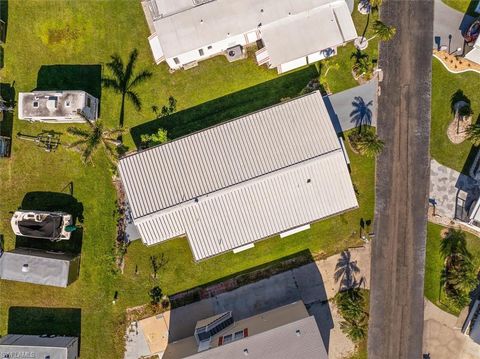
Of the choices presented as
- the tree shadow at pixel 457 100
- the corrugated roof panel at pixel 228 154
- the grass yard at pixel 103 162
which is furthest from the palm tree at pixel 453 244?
the corrugated roof panel at pixel 228 154

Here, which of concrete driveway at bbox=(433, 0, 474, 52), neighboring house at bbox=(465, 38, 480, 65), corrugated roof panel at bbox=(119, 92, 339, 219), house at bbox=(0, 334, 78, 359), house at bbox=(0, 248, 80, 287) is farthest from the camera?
concrete driveway at bbox=(433, 0, 474, 52)

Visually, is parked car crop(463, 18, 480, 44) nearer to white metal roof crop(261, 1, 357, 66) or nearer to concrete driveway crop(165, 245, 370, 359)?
white metal roof crop(261, 1, 357, 66)

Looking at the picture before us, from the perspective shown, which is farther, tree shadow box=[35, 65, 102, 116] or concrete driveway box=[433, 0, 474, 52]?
concrete driveway box=[433, 0, 474, 52]

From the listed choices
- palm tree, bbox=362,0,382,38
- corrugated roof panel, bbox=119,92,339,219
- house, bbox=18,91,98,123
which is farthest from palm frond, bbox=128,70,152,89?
palm tree, bbox=362,0,382,38

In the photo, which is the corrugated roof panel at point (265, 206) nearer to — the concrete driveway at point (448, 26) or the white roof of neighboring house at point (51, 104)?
the white roof of neighboring house at point (51, 104)

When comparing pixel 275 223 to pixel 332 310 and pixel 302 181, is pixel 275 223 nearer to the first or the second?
pixel 302 181
